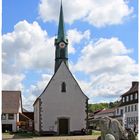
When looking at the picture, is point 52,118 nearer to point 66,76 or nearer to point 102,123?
point 66,76

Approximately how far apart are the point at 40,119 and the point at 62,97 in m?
2.43

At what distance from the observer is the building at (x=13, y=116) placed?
129ft

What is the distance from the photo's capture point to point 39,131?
28.7m

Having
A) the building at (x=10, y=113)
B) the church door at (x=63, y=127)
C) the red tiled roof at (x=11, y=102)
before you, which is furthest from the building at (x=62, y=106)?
the red tiled roof at (x=11, y=102)

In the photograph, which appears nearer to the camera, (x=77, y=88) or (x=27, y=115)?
(x=77, y=88)

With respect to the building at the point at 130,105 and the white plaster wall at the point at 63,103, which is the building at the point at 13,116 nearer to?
the white plaster wall at the point at 63,103

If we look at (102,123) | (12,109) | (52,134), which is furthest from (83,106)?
(102,123)

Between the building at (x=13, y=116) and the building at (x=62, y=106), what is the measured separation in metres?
9.22

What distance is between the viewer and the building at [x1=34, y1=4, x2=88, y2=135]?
2898cm

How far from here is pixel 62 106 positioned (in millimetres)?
29422

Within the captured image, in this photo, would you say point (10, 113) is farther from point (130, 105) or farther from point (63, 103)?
point (130, 105)

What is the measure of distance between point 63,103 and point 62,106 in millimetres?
248

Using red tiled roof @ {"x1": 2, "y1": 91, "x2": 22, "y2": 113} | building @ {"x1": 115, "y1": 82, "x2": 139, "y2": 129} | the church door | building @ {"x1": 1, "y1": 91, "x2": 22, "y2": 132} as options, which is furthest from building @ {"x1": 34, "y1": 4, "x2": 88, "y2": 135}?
building @ {"x1": 115, "y1": 82, "x2": 139, "y2": 129}

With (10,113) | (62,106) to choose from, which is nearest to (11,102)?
(10,113)
